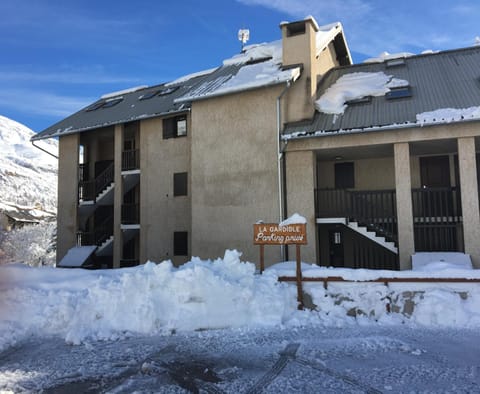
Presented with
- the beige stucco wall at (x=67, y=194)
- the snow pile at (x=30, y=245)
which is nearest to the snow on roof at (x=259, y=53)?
the beige stucco wall at (x=67, y=194)

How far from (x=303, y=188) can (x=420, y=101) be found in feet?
16.6

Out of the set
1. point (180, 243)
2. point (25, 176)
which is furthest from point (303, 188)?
point (25, 176)

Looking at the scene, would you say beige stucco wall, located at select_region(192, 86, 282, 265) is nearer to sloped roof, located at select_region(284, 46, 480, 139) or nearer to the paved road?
sloped roof, located at select_region(284, 46, 480, 139)

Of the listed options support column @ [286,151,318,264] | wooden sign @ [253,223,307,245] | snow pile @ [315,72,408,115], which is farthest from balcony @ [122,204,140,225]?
wooden sign @ [253,223,307,245]

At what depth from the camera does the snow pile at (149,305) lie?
312 inches

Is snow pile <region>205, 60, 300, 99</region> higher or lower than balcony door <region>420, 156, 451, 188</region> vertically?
higher

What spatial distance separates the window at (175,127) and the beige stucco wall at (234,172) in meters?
1.96

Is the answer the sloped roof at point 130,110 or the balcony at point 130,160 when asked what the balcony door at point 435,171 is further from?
the balcony at point 130,160

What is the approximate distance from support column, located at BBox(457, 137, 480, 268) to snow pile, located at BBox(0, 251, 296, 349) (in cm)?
691

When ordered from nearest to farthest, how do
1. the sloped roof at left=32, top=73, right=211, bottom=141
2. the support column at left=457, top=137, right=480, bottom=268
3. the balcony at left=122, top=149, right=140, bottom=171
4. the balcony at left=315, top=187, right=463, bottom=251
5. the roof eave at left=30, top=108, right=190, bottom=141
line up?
the support column at left=457, top=137, right=480, bottom=268 < the balcony at left=315, top=187, right=463, bottom=251 < the roof eave at left=30, top=108, right=190, bottom=141 < the sloped roof at left=32, top=73, right=211, bottom=141 < the balcony at left=122, top=149, right=140, bottom=171

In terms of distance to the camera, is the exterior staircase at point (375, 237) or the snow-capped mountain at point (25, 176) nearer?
the exterior staircase at point (375, 237)

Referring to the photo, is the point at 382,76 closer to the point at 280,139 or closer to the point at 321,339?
the point at 280,139

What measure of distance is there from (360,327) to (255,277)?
2.55 m

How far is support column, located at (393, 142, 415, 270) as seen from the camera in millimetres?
12883
